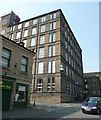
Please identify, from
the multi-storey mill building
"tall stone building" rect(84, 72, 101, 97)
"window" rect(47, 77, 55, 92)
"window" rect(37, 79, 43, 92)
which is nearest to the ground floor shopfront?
the multi-storey mill building

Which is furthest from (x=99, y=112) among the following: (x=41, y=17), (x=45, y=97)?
(x=41, y=17)

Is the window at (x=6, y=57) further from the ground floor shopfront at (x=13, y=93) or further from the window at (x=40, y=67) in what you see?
the window at (x=40, y=67)

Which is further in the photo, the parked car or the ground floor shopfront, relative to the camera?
the ground floor shopfront

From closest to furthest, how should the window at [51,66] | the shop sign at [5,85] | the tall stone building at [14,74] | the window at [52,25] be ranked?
1. the shop sign at [5,85]
2. the tall stone building at [14,74]
3. the window at [51,66]
4. the window at [52,25]

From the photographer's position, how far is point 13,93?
66.0ft

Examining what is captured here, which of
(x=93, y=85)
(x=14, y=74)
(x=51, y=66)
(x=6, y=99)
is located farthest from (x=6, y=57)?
(x=93, y=85)

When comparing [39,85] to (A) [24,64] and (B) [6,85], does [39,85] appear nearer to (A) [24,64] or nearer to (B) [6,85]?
(A) [24,64]

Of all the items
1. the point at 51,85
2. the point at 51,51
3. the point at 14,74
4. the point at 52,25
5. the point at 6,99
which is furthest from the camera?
the point at 52,25

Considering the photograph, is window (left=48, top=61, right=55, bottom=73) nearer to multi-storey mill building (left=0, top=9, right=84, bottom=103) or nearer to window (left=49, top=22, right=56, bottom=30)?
multi-storey mill building (left=0, top=9, right=84, bottom=103)

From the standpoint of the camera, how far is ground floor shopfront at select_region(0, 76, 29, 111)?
18.6 metres

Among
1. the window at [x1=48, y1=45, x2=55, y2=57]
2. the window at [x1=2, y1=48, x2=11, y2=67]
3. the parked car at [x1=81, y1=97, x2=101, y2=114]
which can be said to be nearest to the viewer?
the parked car at [x1=81, y1=97, x2=101, y2=114]

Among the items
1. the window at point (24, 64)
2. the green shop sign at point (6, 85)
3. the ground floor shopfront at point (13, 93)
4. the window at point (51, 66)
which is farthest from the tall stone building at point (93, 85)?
the green shop sign at point (6, 85)

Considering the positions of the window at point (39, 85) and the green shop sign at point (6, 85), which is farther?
the window at point (39, 85)

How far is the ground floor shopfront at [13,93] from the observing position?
18625mm
